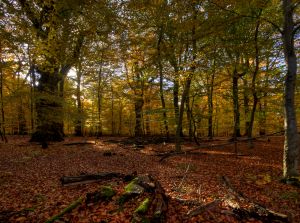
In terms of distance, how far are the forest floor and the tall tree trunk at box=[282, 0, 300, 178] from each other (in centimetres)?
92

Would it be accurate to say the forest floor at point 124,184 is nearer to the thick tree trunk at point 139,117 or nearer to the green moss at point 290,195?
the green moss at point 290,195

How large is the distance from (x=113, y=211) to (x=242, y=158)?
9351 mm

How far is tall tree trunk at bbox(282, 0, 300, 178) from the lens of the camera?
23.3 ft

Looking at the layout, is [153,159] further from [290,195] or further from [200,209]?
[200,209]

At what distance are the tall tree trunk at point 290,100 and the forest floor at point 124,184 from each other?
919 millimetres

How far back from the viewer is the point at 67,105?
45.0 ft

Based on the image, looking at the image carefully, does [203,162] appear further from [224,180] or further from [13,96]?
[13,96]

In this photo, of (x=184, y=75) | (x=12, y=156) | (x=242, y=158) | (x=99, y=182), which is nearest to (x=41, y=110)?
(x=12, y=156)

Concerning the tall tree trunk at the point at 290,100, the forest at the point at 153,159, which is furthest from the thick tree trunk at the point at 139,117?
the tall tree trunk at the point at 290,100

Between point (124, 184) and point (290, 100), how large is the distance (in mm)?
6437

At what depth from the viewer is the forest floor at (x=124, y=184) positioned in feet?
15.7

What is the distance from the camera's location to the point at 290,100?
7129mm

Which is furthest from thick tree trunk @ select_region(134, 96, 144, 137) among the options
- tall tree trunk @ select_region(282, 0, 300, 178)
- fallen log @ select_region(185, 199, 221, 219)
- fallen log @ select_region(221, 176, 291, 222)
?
fallen log @ select_region(185, 199, 221, 219)

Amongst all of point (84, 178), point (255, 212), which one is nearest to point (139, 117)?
point (84, 178)
